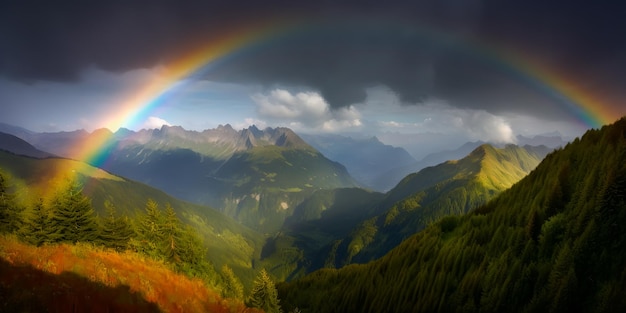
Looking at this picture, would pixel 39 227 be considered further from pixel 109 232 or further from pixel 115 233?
pixel 115 233

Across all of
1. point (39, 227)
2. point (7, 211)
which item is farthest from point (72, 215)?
point (7, 211)

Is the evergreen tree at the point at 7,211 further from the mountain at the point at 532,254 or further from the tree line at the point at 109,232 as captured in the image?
the mountain at the point at 532,254

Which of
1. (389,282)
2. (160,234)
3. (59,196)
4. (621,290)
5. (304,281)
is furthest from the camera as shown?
(304,281)

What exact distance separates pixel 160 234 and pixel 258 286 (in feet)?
70.2

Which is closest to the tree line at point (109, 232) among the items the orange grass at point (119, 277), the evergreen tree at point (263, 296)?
the evergreen tree at point (263, 296)

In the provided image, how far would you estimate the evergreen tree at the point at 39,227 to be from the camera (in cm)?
4209

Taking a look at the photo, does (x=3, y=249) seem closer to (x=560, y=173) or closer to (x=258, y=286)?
(x=258, y=286)

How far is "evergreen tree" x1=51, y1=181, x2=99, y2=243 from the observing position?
45.7 meters

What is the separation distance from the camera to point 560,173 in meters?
62.2

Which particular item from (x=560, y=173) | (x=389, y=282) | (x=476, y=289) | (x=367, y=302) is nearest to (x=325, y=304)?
(x=367, y=302)

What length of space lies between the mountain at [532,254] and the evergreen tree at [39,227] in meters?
68.7

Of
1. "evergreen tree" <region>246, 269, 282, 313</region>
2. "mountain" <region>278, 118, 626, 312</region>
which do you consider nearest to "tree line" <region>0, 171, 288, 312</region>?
"evergreen tree" <region>246, 269, 282, 313</region>

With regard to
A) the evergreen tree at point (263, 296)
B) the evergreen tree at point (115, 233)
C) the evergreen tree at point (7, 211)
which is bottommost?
the evergreen tree at point (263, 296)

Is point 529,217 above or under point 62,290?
above
